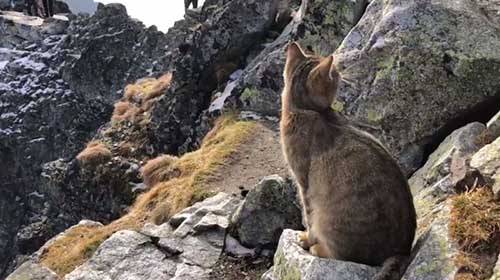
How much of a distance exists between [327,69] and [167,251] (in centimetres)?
659

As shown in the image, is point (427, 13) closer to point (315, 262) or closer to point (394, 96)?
point (394, 96)

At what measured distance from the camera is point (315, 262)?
18.7 feet

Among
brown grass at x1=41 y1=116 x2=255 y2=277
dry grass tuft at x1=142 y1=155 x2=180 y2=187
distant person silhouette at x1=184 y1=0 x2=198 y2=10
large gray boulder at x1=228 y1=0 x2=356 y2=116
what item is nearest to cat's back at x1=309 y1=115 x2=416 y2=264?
brown grass at x1=41 y1=116 x2=255 y2=277

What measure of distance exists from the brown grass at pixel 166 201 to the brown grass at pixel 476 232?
974cm

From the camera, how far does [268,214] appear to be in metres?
11.0

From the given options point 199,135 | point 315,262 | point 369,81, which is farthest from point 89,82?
point 315,262

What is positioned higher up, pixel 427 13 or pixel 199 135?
pixel 427 13

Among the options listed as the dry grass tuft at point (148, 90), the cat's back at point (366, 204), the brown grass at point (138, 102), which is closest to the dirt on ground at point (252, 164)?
the cat's back at point (366, 204)

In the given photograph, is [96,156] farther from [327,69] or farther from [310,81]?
[327,69]

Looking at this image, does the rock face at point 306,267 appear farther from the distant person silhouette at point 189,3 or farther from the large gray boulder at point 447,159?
the distant person silhouette at point 189,3

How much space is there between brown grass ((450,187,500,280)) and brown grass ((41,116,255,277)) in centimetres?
974

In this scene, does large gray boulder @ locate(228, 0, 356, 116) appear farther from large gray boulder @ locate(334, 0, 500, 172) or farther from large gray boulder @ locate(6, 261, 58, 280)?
large gray boulder @ locate(6, 261, 58, 280)

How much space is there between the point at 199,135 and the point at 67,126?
25.2 m

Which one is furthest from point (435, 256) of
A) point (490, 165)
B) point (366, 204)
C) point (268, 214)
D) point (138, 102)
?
point (138, 102)
